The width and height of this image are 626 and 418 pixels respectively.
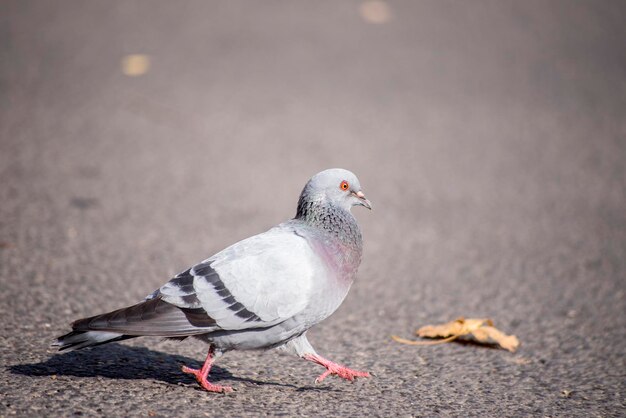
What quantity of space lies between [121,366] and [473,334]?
7.15 ft

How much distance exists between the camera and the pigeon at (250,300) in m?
3.15

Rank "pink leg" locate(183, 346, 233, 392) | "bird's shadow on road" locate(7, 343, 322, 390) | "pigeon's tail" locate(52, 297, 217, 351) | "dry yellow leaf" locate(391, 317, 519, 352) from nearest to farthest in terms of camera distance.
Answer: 1. "pigeon's tail" locate(52, 297, 217, 351)
2. "pink leg" locate(183, 346, 233, 392)
3. "bird's shadow on road" locate(7, 343, 322, 390)
4. "dry yellow leaf" locate(391, 317, 519, 352)

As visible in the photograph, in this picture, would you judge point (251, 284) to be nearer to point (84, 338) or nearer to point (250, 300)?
point (250, 300)

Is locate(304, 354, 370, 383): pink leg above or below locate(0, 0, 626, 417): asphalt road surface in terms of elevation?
below

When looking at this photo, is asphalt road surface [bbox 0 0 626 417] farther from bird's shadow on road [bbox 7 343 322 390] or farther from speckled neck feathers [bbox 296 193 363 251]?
speckled neck feathers [bbox 296 193 363 251]

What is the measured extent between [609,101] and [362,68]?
3414 mm

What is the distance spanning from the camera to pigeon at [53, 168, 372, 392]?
3150 millimetres

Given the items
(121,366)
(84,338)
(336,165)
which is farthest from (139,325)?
(336,165)

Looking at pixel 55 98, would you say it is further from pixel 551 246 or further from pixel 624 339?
pixel 624 339

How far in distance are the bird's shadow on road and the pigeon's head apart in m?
1.00

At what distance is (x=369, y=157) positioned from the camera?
7.75 meters

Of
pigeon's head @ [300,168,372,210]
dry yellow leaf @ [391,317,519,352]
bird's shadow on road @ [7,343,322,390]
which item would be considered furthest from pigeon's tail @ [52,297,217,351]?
dry yellow leaf @ [391,317,519,352]

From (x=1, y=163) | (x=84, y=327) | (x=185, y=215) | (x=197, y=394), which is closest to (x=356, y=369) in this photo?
(x=197, y=394)

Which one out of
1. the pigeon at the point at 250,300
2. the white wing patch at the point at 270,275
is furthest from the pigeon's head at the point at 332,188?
the white wing patch at the point at 270,275
